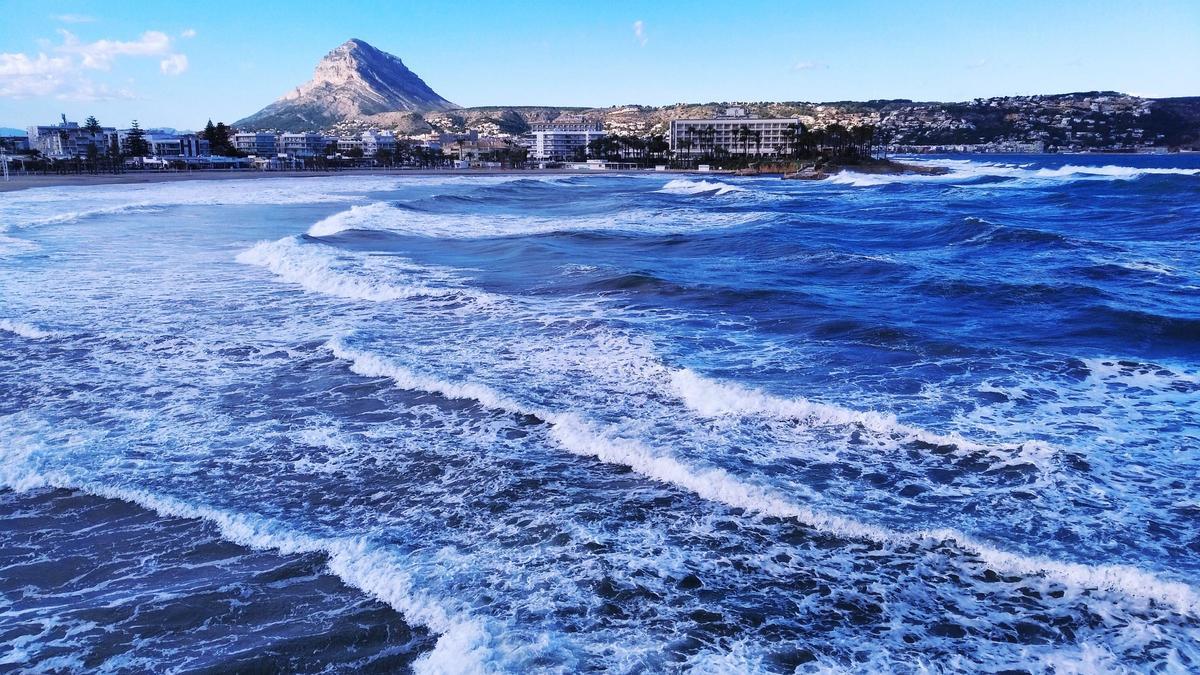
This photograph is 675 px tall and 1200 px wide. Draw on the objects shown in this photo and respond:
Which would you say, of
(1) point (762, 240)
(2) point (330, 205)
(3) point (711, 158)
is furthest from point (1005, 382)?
(3) point (711, 158)

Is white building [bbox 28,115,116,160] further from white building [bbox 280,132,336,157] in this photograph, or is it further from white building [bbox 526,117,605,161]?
white building [bbox 526,117,605,161]

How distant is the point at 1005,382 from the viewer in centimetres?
898

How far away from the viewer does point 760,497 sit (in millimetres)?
5910

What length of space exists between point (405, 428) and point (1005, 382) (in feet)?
22.6

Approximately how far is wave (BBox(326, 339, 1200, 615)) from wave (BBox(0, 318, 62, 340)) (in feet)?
19.5

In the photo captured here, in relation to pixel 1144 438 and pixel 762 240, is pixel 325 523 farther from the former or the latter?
pixel 762 240

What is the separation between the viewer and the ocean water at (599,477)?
4.29 meters

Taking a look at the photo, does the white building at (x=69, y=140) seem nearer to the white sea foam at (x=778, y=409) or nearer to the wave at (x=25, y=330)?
Answer: the wave at (x=25, y=330)

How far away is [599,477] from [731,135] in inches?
5802

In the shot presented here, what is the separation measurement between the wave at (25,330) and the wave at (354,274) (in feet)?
15.2

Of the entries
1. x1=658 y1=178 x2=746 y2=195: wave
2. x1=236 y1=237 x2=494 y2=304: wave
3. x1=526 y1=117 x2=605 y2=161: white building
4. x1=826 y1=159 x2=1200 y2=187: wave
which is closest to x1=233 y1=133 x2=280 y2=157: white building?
x1=526 y1=117 x2=605 y2=161: white building

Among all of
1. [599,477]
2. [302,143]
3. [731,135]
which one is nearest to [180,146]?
[302,143]

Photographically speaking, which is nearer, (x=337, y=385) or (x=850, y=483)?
(x=850, y=483)

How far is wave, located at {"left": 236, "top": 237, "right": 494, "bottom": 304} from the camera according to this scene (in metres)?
14.6
